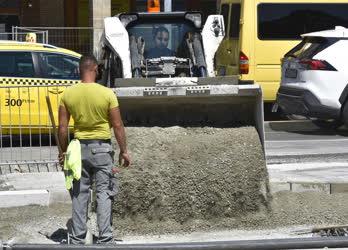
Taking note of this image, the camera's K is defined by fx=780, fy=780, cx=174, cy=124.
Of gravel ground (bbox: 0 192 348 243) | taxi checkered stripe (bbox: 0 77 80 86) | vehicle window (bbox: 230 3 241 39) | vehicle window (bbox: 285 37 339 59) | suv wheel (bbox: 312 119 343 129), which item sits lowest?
suv wheel (bbox: 312 119 343 129)

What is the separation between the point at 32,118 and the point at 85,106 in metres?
5.70

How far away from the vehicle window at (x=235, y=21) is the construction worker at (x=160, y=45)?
475 cm

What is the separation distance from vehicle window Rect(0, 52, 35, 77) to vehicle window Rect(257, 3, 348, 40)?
5.29 metres

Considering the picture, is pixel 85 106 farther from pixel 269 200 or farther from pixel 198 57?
pixel 198 57

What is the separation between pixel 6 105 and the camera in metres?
12.5

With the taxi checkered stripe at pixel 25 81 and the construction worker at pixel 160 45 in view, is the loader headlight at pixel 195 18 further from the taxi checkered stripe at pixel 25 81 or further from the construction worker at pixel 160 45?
the taxi checkered stripe at pixel 25 81

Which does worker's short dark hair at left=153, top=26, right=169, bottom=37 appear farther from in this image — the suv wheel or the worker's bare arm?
the worker's bare arm

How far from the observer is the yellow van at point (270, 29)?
16.2 metres

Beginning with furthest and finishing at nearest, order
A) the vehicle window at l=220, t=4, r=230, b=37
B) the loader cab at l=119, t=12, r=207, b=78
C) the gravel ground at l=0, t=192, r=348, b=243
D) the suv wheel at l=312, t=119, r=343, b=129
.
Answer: the vehicle window at l=220, t=4, r=230, b=37, the suv wheel at l=312, t=119, r=343, b=129, the loader cab at l=119, t=12, r=207, b=78, the gravel ground at l=0, t=192, r=348, b=243

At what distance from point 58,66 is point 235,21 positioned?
4.86 m

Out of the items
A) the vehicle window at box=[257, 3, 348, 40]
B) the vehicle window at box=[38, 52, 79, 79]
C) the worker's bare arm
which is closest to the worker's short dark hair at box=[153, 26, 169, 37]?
the vehicle window at box=[38, 52, 79, 79]

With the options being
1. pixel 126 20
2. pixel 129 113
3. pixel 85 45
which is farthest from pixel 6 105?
pixel 85 45

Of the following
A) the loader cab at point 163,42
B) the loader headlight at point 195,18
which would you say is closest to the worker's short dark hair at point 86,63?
the loader cab at point 163,42

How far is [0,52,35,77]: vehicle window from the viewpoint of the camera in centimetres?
1329
